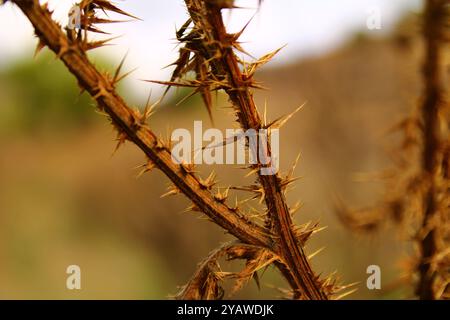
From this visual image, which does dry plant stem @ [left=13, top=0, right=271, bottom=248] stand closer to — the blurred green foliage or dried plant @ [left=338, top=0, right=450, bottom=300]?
dried plant @ [left=338, top=0, right=450, bottom=300]

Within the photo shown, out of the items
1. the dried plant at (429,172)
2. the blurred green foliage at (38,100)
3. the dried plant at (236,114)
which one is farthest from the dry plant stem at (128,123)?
the blurred green foliage at (38,100)

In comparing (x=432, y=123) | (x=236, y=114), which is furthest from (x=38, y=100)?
(x=236, y=114)

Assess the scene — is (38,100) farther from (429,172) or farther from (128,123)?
(128,123)

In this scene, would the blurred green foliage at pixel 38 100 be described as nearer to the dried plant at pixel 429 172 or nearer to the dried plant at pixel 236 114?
the dried plant at pixel 429 172

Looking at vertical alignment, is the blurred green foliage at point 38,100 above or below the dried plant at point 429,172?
above

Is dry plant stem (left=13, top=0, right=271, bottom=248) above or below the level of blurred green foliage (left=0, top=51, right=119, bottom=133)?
below

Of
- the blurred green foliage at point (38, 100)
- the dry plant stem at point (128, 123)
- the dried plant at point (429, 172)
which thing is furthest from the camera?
the blurred green foliage at point (38, 100)

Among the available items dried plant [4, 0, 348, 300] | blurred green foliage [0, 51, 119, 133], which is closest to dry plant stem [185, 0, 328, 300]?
dried plant [4, 0, 348, 300]
